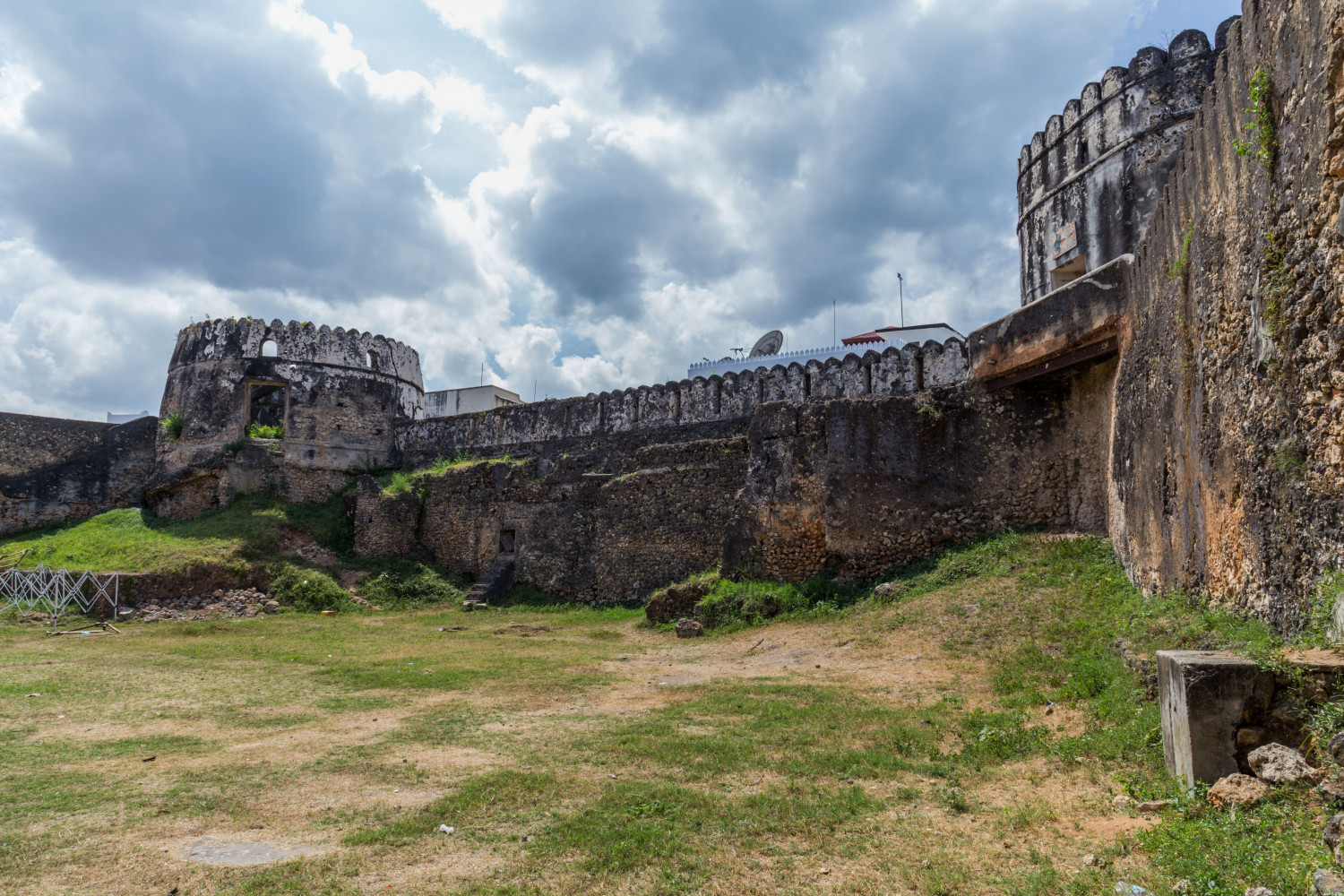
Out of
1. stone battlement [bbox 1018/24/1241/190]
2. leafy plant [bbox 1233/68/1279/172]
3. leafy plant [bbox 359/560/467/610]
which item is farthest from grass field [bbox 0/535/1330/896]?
stone battlement [bbox 1018/24/1241/190]

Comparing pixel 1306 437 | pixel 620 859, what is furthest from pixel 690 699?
pixel 1306 437

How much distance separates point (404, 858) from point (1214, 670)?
391cm

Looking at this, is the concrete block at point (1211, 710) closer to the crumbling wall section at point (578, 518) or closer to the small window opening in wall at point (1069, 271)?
the crumbling wall section at point (578, 518)

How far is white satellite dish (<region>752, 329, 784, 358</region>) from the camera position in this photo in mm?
25750

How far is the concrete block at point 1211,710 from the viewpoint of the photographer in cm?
352

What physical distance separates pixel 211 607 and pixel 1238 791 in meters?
16.8

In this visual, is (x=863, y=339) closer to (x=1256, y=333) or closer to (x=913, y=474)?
(x=913, y=474)

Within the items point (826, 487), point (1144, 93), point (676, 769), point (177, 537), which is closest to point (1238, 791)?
point (676, 769)

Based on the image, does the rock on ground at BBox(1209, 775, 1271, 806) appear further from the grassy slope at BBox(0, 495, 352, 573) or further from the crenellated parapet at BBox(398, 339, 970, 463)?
the grassy slope at BBox(0, 495, 352, 573)

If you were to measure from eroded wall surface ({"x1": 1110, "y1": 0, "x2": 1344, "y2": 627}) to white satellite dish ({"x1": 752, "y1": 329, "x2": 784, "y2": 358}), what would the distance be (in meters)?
18.9

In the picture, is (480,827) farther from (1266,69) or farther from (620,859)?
(1266,69)

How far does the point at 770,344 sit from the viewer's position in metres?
25.8

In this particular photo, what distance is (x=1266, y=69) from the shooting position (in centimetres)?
435

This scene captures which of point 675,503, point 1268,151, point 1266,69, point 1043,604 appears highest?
point 1266,69
